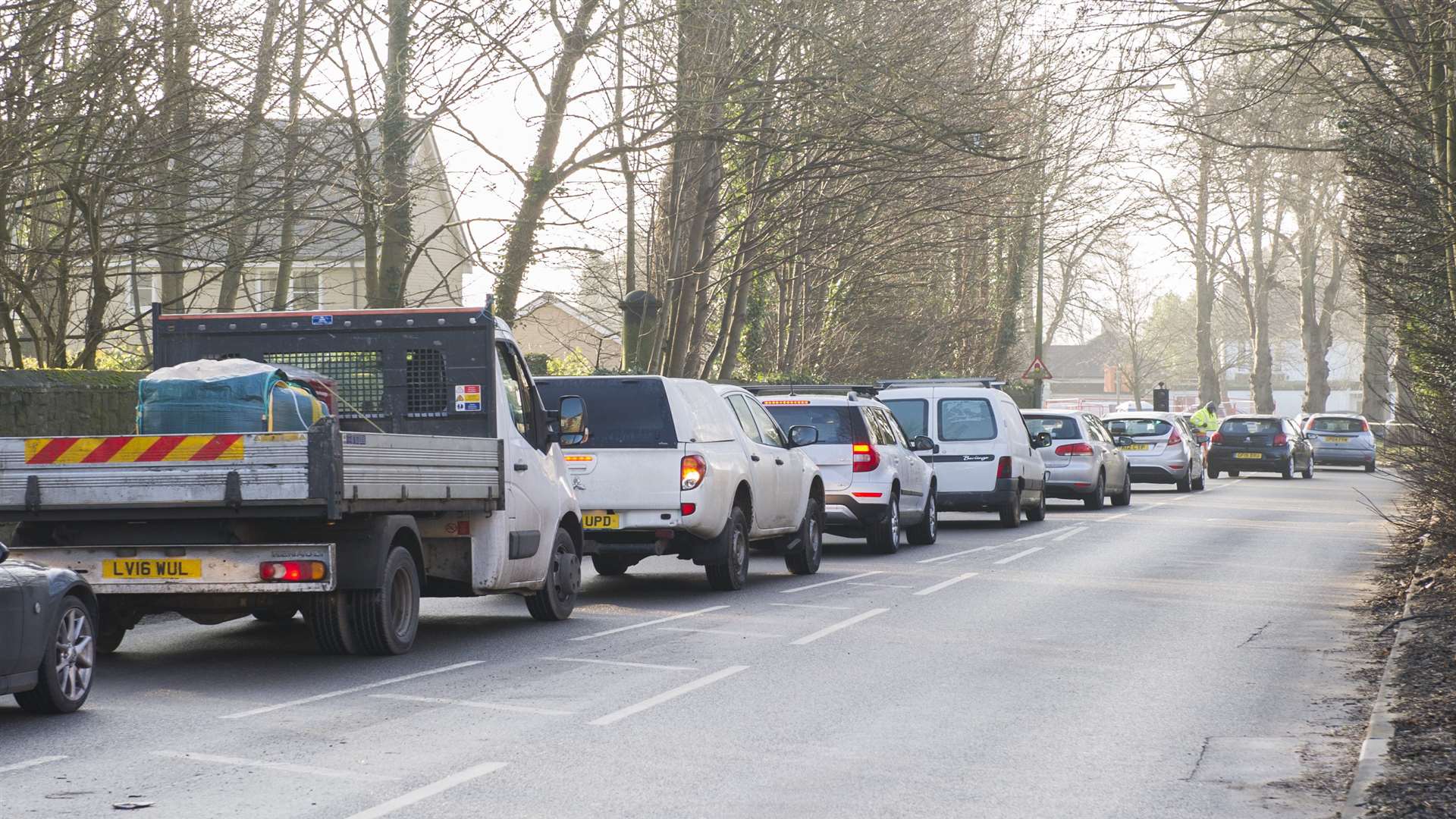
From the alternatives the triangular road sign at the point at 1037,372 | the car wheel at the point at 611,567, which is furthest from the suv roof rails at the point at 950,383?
the triangular road sign at the point at 1037,372

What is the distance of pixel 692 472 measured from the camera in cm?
1380

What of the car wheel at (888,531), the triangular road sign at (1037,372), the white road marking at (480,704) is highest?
the triangular road sign at (1037,372)

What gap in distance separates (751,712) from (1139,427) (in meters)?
28.3

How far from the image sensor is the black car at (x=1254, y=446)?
41.7 m

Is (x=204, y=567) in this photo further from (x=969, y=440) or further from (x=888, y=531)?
(x=969, y=440)

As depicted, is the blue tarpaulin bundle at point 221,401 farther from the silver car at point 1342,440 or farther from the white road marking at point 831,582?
the silver car at point 1342,440

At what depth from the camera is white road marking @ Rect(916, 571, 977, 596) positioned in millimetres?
14914

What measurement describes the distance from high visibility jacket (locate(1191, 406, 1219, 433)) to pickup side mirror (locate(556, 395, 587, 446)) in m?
40.3

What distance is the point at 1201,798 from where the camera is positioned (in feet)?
22.0

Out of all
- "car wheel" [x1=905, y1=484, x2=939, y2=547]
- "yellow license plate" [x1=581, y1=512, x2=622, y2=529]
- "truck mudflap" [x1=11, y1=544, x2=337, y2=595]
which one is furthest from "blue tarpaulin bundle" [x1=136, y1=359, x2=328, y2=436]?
"car wheel" [x1=905, y1=484, x2=939, y2=547]

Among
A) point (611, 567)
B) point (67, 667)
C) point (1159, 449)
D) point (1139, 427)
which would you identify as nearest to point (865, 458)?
point (611, 567)

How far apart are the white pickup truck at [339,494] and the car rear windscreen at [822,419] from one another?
6491 mm

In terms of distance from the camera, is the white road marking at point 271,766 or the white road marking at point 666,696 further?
the white road marking at point 666,696

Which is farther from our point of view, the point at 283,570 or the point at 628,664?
the point at 628,664
